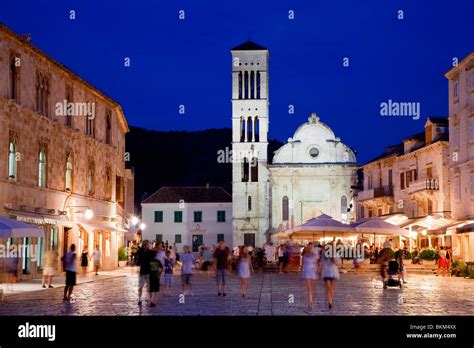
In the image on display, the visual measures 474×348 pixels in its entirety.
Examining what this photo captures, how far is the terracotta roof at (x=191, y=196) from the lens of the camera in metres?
87.5

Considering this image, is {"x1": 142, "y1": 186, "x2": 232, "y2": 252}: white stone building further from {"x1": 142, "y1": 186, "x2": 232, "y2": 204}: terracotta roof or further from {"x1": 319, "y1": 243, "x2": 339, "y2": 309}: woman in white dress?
{"x1": 319, "y1": 243, "x2": 339, "y2": 309}: woman in white dress

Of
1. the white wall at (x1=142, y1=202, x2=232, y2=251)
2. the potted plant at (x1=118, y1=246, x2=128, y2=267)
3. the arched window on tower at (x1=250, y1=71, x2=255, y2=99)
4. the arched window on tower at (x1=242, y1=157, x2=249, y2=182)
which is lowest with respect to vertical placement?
the potted plant at (x1=118, y1=246, x2=128, y2=267)

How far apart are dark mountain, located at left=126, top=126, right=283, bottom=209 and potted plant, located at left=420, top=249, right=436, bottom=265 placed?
97720 mm

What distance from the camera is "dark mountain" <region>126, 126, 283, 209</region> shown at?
15612cm

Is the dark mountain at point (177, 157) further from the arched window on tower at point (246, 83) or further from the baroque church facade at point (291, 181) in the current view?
the baroque church facade at point (291, 181)

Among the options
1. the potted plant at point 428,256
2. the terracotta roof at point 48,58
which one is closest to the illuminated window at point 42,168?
the terracotta roof at point 48,58

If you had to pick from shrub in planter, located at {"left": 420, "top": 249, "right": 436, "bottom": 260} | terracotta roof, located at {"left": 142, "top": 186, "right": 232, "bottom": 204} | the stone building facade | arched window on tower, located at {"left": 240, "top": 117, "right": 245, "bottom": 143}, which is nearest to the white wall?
terracotta roof, located at {"left": 142, "top": 186, "right": 232, "bottom": 204}

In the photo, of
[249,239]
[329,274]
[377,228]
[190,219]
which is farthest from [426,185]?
[190,219]

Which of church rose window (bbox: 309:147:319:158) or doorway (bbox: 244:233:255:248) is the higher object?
church rose window (bbox: 309:147:319:158)

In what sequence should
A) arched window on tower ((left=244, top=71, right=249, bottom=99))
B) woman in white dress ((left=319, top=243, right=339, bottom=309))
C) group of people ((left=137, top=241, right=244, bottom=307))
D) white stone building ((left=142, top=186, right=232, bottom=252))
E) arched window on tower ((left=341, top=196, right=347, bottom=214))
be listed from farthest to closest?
white stone building ((left=142, top=186, right=232, bottom=252))
arched window on tower ((left=244, top=71, right=249, bottom=99))
arched window on tower ((left=341, top=196, right=347, bottom=214))
group of people ((left=137, top=241, right=244, bottom=307))
woman in white dress ((left=319, top=243, right=339, bottom=309))

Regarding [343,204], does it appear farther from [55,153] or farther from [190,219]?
[55,153]

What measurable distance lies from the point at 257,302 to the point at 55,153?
1757 centimetres
